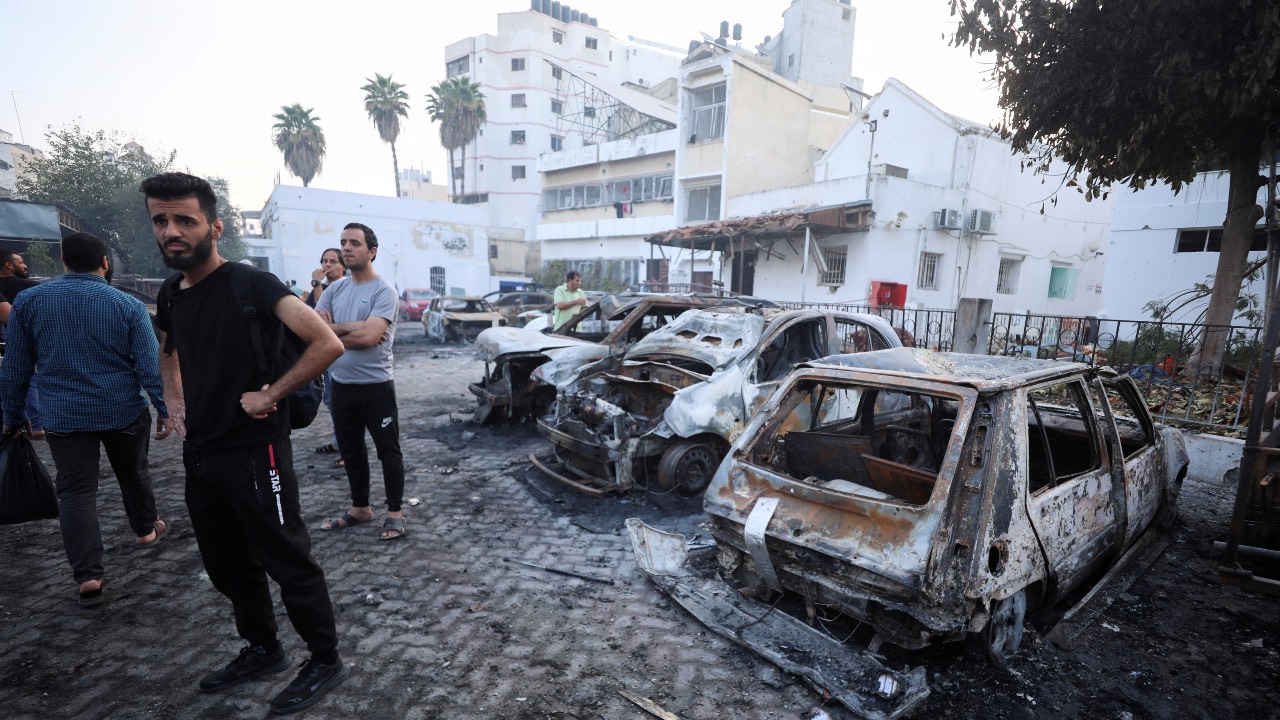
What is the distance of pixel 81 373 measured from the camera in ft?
10.1

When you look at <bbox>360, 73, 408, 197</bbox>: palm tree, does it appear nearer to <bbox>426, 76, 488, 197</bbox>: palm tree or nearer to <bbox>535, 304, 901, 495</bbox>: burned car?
<bbox>426, 76, 488, 197</bbox>: palm tree

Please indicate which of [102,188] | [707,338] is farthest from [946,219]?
[102,188]

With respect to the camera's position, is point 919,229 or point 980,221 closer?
point 919,229

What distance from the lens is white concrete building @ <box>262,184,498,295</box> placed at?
25.6m

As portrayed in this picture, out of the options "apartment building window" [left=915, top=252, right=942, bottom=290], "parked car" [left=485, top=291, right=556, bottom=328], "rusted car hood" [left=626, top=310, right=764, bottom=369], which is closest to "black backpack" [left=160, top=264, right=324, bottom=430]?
"rusted car hood" [left=626, top=310, right=764, bottom=369]

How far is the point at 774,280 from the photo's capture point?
18.2m

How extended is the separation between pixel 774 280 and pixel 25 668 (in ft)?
57.5

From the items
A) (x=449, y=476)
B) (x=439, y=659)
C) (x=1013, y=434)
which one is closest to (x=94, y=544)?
(x=439, y=659)

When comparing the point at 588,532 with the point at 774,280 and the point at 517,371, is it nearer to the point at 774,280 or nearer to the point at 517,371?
the point at 517,371

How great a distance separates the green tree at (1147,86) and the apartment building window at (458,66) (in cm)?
4876

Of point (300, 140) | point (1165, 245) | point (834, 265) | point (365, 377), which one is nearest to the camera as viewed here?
point (365, 377)

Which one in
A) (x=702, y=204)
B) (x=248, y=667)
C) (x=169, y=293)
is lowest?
(x=248, y=667)

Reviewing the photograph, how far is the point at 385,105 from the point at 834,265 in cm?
3512

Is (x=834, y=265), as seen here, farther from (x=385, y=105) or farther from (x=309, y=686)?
(x=385, y=105)
